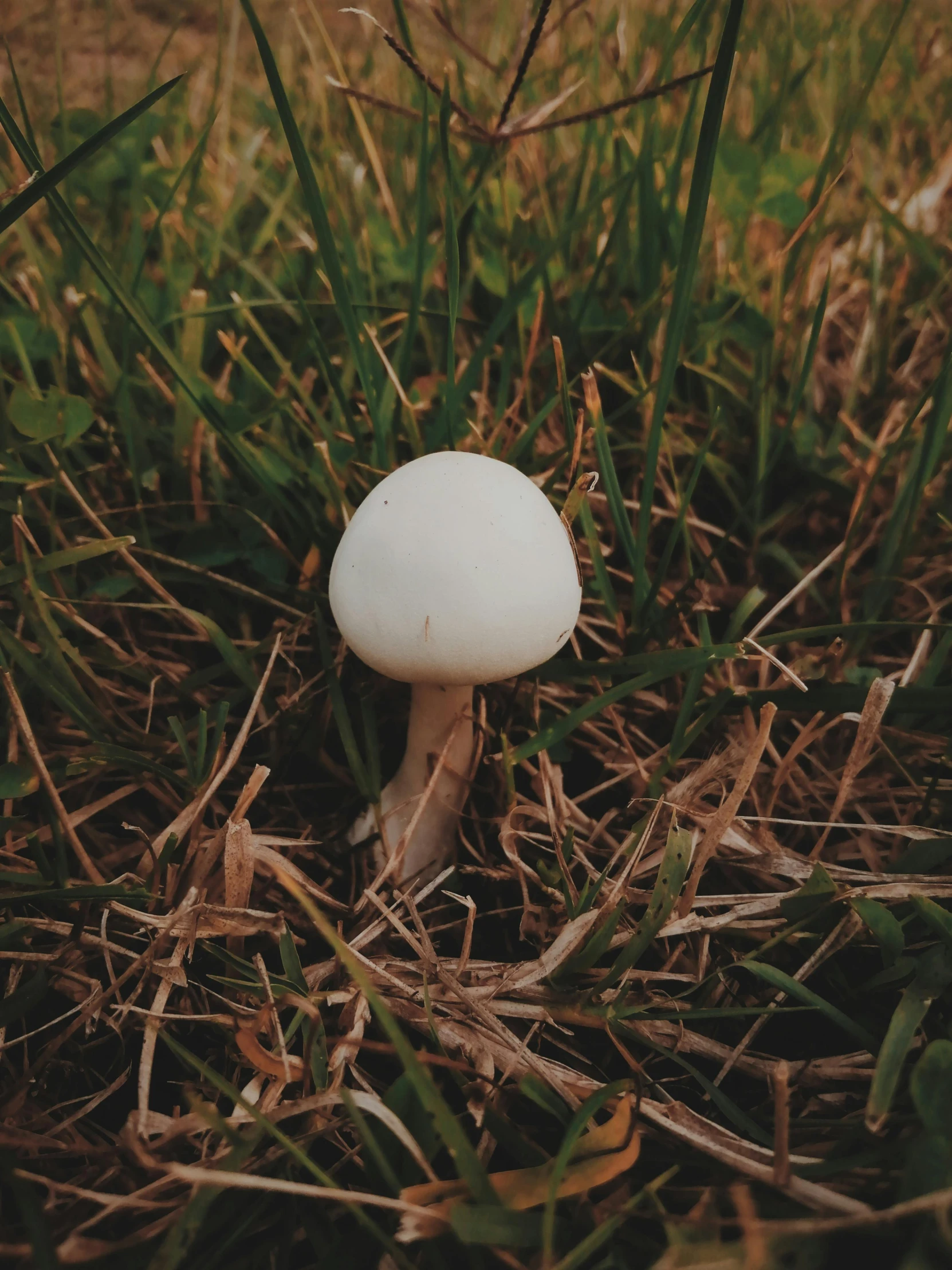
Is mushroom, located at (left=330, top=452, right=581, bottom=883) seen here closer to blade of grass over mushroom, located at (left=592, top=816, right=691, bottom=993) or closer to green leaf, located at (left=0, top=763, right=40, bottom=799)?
blade of grass over mushroom, located at (left=592, top=816, right=691, bottom=993)

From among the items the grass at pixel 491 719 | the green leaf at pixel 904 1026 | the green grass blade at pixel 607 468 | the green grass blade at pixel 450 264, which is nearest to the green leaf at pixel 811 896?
the grass at pixel 491 719

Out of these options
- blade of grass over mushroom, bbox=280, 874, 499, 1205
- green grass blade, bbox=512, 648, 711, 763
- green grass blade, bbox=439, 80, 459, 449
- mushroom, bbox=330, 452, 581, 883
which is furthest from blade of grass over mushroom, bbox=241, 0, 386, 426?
blade of grass over mushroom, bbox=280, 874, 499, 1205

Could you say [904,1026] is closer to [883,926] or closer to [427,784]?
[883,926]

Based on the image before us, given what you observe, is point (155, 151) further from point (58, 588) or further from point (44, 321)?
point (58, 588)

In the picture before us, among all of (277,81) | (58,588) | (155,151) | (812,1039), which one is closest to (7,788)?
(58,588)

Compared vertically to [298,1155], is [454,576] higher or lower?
higher

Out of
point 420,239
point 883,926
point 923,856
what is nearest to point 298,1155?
point 883,926
